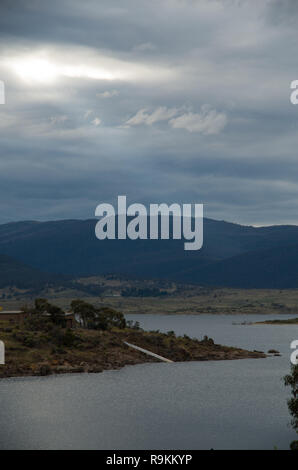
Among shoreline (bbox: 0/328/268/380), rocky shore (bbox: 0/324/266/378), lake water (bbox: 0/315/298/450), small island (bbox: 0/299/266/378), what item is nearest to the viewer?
lake water (bbox: 0/315/298/450)

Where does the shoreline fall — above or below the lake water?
above

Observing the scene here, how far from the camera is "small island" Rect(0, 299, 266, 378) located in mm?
126812

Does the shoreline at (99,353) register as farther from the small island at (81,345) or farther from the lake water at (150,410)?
the lake water at (150,410)

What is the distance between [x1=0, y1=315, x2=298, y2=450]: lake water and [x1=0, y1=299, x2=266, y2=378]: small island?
238 inches

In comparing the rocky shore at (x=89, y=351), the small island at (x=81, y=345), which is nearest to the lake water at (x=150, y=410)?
the rocky shore at (x=89, y=351)

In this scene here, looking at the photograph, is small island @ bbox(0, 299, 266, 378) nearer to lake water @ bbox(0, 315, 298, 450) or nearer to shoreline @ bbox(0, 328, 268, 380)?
shoreline @ bbox(0, 328, 268, 380)

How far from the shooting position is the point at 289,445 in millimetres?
69500

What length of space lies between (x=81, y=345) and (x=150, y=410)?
49.3 metres

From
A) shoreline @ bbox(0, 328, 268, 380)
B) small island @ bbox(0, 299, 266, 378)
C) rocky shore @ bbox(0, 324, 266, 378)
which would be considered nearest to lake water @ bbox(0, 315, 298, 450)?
shoreline @ bbox(0, 328, 268, 380)

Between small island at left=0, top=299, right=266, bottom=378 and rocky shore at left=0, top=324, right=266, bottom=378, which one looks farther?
small island at left=0, top=299, right=266, bottom=378

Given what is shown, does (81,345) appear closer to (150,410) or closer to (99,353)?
(99,353)
